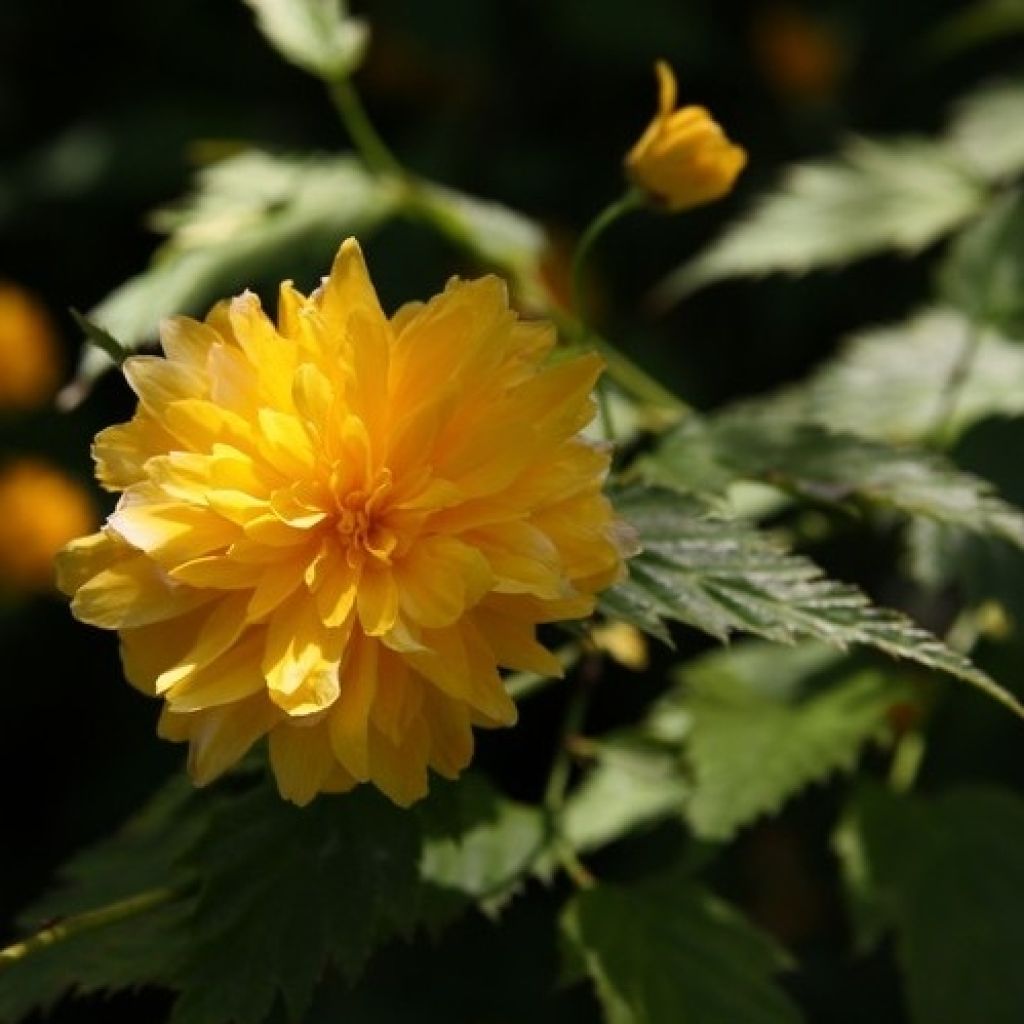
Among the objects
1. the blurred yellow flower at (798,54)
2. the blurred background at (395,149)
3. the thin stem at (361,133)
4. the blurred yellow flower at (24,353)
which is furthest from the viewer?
the blurred yellow flower at (798,54)

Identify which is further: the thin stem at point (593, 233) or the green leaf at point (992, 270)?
the green leaf at point (992, 270)

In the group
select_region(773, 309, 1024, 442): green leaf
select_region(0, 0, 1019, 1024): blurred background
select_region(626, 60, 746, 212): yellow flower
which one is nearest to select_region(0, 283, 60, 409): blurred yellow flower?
select_region(0, 0, 1019, 1024): blurred background

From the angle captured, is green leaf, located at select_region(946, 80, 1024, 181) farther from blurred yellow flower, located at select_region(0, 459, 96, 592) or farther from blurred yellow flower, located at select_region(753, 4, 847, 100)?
blurred yellow flower, located at select_region(0, 459, 96, 592)

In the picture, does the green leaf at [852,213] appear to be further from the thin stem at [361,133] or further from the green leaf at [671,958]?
the green leaf at [671,958]

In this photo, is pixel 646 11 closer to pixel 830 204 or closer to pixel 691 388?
pixel 691 388

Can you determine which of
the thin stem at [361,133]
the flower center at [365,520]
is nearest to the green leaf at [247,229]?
the thin stem at [361,133]

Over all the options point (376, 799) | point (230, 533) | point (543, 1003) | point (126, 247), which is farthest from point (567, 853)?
point (126, 247)
